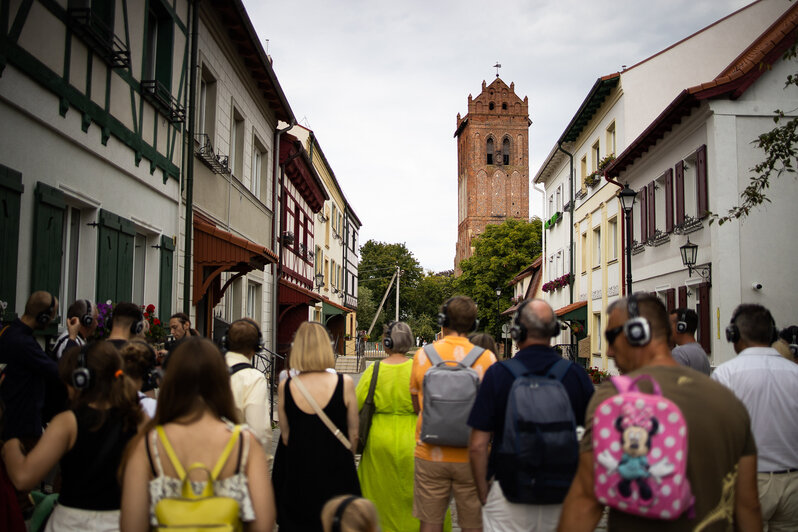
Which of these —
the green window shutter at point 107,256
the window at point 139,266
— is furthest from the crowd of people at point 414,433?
the window at point 139,266

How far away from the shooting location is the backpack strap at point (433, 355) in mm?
5020

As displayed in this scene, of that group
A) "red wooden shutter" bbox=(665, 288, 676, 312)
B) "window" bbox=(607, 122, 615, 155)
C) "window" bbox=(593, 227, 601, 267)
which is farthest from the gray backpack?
"window" bbox=(593, 227, 601, 267)

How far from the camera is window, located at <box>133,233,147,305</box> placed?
10828mm

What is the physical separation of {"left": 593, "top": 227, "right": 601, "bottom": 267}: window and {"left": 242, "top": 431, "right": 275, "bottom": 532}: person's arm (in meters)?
25.9

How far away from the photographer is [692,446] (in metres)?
2.73

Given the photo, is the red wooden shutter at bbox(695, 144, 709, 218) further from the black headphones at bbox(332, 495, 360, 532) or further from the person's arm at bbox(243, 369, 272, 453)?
the black headphones at bbox(332, 495, 360, 532)

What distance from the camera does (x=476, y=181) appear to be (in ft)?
283

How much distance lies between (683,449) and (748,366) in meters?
2.06

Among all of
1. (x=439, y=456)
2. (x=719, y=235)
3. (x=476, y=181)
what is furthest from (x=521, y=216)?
(x=439, y=456)

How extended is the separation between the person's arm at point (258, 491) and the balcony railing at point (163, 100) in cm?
862

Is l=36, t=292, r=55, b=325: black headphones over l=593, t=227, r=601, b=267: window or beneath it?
beneath

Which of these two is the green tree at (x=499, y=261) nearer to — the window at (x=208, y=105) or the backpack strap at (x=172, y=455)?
the window at (x=208, y=105)

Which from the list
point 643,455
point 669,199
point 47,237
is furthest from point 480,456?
point 669,199

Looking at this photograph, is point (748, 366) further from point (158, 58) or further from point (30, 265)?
point (158, 58)
